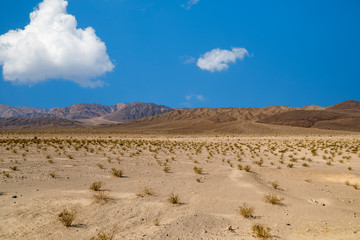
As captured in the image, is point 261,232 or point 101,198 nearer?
point 261,232

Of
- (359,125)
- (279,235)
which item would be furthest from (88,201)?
(359,125)

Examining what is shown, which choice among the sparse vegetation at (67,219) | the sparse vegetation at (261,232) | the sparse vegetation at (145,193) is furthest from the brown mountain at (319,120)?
the sparse vegetation at (67,219)

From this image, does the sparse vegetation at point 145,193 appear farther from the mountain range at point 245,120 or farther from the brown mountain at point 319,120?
the brown mountain at point 319,120

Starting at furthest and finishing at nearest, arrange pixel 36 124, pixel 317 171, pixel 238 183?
pixel 36 124
pixel 317 171
pixel 238 183

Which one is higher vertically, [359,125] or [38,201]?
[359,125]

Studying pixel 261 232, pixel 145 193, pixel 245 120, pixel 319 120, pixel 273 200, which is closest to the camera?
pixel 261 232

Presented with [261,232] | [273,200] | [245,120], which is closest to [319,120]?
[245,120]

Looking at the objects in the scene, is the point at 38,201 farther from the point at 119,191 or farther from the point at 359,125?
the point at 359,125

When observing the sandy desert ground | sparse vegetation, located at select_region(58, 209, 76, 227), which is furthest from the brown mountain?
sparse vegetation, located at select_region(58, 209, 76, 227)

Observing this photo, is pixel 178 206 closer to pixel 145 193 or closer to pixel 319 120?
pixel 145 193

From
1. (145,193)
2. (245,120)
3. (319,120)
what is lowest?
(145,193)

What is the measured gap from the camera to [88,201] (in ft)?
23.0

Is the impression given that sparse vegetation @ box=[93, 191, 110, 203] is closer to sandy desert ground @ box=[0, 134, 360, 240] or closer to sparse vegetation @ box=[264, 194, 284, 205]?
sandy desert ground @ box=[0, 134, 360, 240]

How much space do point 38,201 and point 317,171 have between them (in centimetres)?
1320
